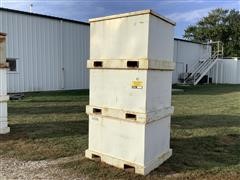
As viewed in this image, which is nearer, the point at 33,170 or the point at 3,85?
the point at 33,170

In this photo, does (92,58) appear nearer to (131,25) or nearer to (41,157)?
(131,25)

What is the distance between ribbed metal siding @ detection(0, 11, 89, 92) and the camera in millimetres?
15203

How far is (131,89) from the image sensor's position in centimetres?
372

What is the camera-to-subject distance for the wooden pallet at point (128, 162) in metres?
3.68

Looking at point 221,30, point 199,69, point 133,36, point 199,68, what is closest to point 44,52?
point 133,36

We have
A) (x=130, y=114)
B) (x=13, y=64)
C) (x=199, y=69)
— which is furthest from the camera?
(x=199, y=69)

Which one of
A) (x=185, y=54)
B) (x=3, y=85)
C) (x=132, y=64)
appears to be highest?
(x=185, y=54)

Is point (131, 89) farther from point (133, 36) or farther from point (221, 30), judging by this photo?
point (221, 30)

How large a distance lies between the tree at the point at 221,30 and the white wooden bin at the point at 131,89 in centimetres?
4378

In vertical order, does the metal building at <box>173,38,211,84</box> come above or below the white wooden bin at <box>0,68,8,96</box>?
above

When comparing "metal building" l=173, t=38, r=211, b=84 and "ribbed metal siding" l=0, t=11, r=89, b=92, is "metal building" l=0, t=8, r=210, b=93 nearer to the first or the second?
"ribbed metal siding" l=0, t=11, r=89, b=92

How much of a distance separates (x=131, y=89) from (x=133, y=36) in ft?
2.31

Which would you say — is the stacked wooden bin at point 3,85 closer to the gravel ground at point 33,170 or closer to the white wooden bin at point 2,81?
the white wooden bin at point 2,81


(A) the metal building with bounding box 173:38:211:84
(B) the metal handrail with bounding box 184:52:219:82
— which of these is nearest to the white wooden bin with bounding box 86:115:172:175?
(A) the metal building with bounding box 173:38:211:84
